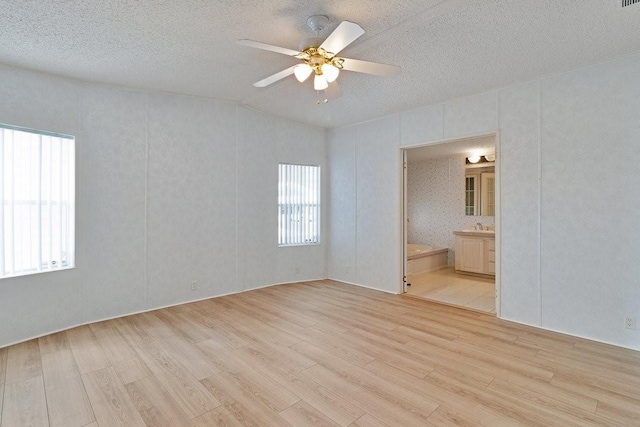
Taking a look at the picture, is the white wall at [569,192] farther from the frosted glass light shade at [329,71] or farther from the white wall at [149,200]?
the white wall at [149,200]

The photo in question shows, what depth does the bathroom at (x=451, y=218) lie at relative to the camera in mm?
5535

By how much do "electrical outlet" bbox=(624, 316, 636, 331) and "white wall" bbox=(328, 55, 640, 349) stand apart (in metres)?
0.04

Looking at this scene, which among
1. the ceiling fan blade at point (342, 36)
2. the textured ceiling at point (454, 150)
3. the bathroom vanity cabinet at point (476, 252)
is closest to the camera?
the ceiling fan blade at point (342, 36)

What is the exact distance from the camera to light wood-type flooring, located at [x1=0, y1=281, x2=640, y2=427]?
202 centimetres

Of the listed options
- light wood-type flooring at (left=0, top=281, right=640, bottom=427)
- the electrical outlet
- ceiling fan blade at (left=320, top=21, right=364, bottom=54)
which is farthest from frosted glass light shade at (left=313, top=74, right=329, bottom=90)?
the electrical outlet

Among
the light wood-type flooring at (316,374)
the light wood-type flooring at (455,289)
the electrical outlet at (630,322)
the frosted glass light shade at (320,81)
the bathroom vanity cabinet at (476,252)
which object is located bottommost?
the light wood-type flooring at (316,374)

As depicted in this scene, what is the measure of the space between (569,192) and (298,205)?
391 centimetres

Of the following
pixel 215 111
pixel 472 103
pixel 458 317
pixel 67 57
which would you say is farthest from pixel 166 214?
pixel 472 103

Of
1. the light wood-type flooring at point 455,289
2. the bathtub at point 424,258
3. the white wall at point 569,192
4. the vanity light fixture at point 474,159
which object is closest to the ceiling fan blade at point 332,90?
the white wall at point 569,192

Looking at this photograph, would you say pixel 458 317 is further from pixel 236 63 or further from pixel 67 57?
pixel 67 57

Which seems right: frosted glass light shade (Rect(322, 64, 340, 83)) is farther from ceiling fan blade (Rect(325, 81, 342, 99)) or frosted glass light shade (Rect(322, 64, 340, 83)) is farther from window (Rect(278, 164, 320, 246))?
window (Rect(278, 164, 320, 246))

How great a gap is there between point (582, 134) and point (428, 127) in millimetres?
1786

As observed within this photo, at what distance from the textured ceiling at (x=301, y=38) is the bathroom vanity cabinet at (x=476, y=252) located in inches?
131

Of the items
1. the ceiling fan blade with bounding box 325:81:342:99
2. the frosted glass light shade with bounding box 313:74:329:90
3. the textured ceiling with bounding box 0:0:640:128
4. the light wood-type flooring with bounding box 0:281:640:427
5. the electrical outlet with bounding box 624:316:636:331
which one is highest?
the textured ceiling with bounding box 0:0:640:128
